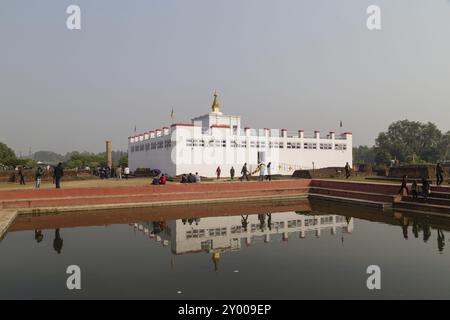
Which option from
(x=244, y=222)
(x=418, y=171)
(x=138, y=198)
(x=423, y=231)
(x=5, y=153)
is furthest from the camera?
(x=5, y=153)

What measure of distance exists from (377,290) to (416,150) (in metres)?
70.6

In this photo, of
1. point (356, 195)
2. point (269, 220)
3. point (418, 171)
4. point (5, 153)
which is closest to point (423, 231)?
point (269, 220)

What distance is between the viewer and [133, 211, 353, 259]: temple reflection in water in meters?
11.5

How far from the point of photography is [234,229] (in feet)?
45.6

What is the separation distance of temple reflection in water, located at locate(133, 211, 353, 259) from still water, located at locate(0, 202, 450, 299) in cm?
4

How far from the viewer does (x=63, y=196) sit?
1769cm

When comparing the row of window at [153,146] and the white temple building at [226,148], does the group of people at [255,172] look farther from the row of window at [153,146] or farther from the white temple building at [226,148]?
the row of window at [153,146]

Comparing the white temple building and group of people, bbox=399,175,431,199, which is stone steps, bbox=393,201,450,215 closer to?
group of people, bbox=399,175,431,199

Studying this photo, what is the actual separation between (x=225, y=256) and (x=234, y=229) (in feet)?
12.9

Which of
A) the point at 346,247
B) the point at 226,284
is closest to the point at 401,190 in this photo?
the point at 346,247

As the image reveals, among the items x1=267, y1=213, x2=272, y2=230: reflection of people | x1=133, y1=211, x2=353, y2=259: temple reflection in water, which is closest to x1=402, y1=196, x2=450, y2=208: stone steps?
x1=133, y1=211, x2=353, y2=259: temple reflection in water

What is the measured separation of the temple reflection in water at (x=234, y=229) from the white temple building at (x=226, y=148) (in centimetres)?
1242

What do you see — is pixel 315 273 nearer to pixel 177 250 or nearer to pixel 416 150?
pixel 177 250

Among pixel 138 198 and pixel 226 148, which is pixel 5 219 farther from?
pixel 226 148
